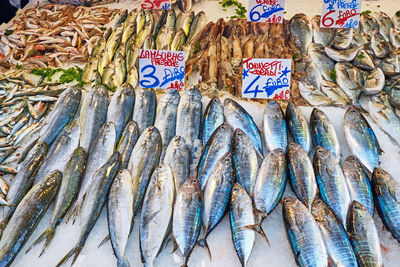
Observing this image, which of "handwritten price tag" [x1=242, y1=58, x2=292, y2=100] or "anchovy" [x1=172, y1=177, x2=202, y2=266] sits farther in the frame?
"handwritten price tag" [x1=242, y1=58, x2=292, y2=100]

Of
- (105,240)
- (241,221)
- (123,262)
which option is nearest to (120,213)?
(105,240)

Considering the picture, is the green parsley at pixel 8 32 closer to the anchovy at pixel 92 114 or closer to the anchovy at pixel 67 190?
the anchovy at pixel 92 114

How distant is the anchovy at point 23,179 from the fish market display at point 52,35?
4.60ft

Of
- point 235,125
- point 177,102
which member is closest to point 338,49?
point 235,125

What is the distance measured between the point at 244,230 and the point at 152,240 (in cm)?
54

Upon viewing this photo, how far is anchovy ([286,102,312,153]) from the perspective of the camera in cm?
243

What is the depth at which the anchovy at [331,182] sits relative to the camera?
6.69 ft

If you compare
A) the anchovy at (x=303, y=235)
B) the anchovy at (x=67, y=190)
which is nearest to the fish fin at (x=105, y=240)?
the anchovy at (x=67, y=190)

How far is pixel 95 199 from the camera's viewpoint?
6.90ft

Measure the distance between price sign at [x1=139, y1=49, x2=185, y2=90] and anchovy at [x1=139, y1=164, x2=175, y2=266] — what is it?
898mm

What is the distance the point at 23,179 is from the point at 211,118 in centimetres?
142

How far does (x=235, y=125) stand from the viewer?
8.32 feet

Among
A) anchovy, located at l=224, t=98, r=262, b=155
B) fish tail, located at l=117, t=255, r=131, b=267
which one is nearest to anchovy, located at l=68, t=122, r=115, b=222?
fish tail, located at l=117, t=255, r=131, b=267

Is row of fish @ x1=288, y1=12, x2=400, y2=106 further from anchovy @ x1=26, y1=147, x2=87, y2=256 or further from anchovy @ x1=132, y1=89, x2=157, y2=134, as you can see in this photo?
anchovy @ x1=26, y1=147, x2=87, y2=256
